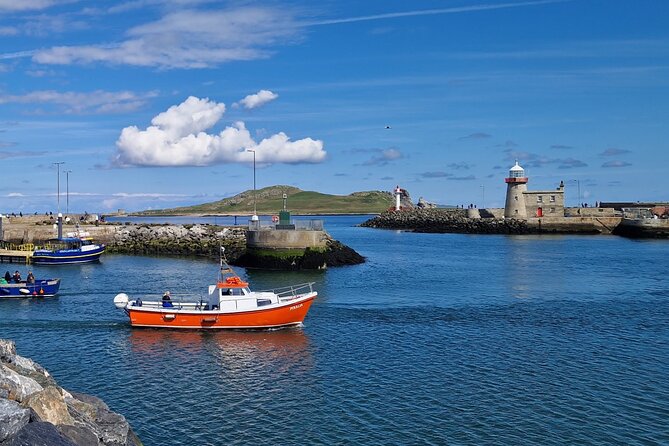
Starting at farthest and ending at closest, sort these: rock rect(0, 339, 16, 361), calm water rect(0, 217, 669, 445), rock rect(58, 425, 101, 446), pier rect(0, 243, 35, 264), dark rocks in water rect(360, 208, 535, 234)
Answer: dark rocks in water rect(360, 208, 535, 234) → pier rect(0, 243, 35, 264) → calm water rect(0, 217, 669, 445) → rock rect(0, 339, 16, 361) → rock rect(58, 425, 101, 446)

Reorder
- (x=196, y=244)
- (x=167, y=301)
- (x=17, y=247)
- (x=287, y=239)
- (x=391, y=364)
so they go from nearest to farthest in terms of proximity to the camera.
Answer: (x=391, y=364) → (x=167, y=301) → (x=287, y=239) → (x=196, y=244) → (x=17, y=247)

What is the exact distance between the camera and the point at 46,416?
1282 cm

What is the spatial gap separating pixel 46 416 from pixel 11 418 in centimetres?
161

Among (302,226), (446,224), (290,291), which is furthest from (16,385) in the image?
(446,224)

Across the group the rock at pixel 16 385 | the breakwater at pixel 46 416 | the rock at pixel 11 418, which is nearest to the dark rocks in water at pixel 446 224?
the breakwater at pixel 46 416

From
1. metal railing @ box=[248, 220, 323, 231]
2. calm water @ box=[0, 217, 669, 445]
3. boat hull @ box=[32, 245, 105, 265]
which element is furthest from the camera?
boat hull @ box=[32, 245, 105, 265]

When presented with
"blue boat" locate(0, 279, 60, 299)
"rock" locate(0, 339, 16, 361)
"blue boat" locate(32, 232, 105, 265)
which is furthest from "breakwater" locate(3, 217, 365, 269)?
"rock" locate(0, 339, 16, 361)

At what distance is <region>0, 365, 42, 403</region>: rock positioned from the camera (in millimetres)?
13188

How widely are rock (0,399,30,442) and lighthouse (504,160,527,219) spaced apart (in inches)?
4086

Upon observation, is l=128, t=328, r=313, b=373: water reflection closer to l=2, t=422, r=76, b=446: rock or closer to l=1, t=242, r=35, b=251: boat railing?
l=2, t=422, r=76, b=446: rock

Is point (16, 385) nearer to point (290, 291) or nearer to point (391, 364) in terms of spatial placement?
point (391, 364)

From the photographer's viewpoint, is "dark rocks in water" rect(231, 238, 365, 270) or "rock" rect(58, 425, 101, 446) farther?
"dark rocks in water" rect(231, 238, 365, 270)

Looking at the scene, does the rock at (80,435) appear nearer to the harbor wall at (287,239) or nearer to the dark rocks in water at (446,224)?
the harbor wall at (287,239)

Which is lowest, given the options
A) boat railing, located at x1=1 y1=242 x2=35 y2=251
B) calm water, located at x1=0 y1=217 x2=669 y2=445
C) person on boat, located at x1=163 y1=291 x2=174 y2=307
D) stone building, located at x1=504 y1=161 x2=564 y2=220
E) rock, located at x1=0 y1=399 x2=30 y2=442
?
calm water, located at x1=0 y1=217 x2=669 y2=445
